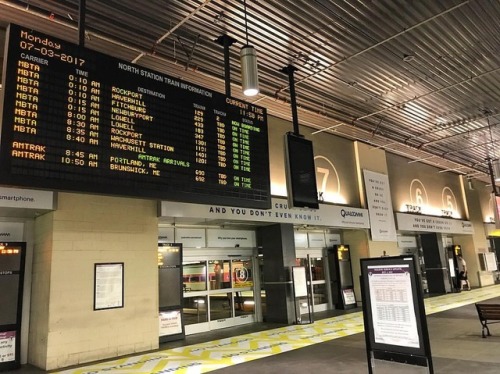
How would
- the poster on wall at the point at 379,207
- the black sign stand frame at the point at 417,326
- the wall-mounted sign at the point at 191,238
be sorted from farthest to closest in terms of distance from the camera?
the poster on wall at the point at 379,207 → the wall-mounted sign at the point at 191,238 → the black sign stand frame at the point at 417,326

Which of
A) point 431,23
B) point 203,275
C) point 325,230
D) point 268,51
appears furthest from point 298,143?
point 325,230

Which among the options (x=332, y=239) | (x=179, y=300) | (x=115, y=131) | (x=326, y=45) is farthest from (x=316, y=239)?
(x=115, y=131)

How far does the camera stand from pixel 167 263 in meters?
8.20

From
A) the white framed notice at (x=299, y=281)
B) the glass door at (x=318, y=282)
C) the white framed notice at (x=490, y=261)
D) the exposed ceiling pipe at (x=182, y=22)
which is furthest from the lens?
the white framed notice at (x=490, y=261)

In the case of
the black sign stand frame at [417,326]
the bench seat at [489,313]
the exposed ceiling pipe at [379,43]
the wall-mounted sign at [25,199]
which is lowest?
the bench seat at [489,313]

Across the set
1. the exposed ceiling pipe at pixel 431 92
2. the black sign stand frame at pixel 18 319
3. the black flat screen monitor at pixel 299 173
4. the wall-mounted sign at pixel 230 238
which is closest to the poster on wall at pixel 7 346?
the black sign stand frame at pixel 18 319

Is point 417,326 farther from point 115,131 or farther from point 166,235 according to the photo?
point 166,235

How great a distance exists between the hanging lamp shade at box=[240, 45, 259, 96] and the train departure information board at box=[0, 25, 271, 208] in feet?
2.09

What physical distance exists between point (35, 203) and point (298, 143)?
13.5 feet

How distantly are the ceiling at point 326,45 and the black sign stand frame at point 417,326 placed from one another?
3.64m

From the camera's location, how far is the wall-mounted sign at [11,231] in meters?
6.71

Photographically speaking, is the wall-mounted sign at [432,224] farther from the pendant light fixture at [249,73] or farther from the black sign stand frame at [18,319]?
the black sign stand frame at [18,319]

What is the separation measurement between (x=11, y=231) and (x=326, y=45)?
6163 mm

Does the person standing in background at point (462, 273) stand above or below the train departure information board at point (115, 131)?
below
